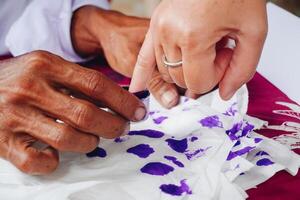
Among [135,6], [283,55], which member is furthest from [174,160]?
[135,6]

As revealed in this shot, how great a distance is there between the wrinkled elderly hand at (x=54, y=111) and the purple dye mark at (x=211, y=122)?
90mm

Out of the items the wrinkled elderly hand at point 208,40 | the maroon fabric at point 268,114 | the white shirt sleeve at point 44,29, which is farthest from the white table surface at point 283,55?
the white shirt sleeve at point 44,29

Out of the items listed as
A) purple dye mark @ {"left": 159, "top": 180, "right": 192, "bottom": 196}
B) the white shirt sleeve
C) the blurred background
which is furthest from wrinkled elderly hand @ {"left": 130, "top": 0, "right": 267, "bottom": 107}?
the blurred background

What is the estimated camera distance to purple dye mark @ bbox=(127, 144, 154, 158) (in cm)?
50

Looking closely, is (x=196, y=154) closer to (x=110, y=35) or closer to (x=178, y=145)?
(x=178, y=145)

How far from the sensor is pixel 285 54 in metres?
0.76

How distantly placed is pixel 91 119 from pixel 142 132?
10 cm

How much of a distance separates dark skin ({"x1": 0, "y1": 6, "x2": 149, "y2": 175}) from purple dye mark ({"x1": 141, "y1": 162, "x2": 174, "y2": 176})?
5 cm

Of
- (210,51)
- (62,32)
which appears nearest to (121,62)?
(62,32)

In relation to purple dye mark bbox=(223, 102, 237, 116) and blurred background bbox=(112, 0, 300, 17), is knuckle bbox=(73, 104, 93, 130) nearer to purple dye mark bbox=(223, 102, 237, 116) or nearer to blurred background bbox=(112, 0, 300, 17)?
purple dye mark bbox=(223, 102, 237, 116)

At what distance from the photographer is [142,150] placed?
0.51 metres

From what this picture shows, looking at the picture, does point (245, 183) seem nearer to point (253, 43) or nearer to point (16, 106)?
point (253, 43)

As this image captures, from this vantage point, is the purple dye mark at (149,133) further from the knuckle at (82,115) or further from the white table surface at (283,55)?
the white table surface at (283,55)

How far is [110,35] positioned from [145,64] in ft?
1.10
